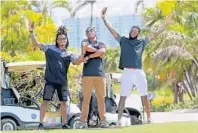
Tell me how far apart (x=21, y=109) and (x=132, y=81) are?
4013 mm

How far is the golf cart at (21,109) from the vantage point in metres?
11.2

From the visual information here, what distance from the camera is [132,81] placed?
27.7 ft

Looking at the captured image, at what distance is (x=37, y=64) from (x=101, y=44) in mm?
3803

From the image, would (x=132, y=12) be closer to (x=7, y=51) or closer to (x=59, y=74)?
(x=7, y=51)

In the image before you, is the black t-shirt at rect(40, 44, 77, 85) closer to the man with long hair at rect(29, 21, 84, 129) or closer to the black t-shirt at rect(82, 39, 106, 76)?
the man with long hair at rect(29, 21, 84, 129)

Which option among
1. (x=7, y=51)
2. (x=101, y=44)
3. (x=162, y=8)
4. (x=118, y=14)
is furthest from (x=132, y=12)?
(x=101, y=44)

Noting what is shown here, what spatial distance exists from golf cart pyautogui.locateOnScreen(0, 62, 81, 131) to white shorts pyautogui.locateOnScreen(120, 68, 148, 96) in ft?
8.78

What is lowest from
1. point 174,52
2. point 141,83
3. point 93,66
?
point 141,83

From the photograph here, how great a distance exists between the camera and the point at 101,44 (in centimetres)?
840

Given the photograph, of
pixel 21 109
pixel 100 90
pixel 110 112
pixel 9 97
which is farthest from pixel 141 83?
pixel 9 97

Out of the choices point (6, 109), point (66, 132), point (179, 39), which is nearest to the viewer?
point (66, 132)

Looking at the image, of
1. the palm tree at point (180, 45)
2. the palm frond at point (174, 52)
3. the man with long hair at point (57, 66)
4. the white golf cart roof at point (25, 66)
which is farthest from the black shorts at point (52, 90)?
the palm frond at point (174, 52)

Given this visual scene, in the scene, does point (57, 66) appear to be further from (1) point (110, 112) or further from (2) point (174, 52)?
(2) point (174, 52)

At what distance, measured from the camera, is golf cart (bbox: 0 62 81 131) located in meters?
11.2
